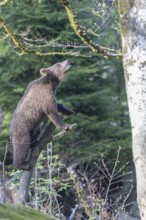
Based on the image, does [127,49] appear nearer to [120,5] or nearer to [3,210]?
[120,5]

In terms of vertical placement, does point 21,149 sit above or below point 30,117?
below

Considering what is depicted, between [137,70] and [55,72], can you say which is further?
[55,72]

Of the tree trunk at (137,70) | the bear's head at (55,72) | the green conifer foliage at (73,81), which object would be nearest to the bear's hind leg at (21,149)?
the bear's head at (55,72)

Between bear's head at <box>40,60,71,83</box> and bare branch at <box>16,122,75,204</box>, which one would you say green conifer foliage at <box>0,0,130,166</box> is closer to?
bear's head at <box>40,60,71,83</box>

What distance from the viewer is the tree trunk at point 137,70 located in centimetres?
508

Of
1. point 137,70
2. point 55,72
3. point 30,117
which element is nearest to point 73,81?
point 55,72

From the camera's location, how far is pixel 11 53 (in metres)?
16.1

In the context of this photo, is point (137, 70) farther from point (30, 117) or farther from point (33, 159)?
point (30, 117)

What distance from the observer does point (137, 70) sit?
5105 mm

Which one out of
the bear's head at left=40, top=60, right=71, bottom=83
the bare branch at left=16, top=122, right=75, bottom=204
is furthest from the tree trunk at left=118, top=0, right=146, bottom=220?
the bear's head at left=40, top=60, right=71, bottom=83

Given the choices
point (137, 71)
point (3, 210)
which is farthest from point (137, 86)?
point (3, 210)

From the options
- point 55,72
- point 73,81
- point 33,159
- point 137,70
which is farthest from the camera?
point 73,81

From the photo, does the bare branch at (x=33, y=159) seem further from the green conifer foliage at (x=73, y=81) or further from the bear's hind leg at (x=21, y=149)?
the green conifer foliage at (x=73, y=81)

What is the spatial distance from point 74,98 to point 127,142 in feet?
5.25
